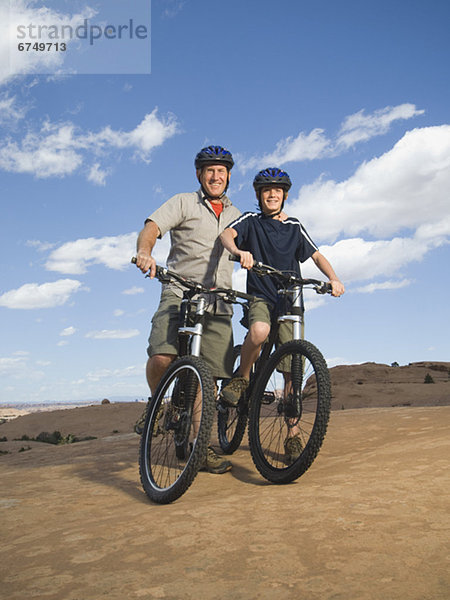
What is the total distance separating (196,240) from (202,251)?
109mm

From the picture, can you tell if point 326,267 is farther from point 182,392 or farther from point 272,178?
point 182,392

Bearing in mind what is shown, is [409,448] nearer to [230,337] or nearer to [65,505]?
[230,337]

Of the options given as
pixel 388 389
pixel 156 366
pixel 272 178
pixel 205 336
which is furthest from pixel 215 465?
pixel 388 389

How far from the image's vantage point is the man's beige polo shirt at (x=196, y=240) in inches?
174

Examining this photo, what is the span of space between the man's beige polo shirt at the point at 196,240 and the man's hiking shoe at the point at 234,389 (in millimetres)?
628

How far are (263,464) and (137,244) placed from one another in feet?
6.47

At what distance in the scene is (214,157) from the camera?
14.8ft

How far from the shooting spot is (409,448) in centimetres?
380

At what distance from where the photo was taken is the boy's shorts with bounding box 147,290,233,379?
13.5 feet

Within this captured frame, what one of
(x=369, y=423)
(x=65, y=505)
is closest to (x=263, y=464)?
(x=65, y=505)

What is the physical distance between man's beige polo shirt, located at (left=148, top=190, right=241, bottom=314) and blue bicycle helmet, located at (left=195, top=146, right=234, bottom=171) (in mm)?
336

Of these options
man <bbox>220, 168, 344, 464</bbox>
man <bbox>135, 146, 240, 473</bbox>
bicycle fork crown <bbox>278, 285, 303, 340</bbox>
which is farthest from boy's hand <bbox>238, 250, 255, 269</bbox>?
man <bbox>135, 146, 240, 473</bbox>

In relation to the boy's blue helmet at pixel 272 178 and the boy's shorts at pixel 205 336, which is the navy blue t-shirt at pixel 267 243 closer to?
the boy's blue helmet at pixel 272 178

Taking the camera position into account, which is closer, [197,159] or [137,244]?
[137,244]
